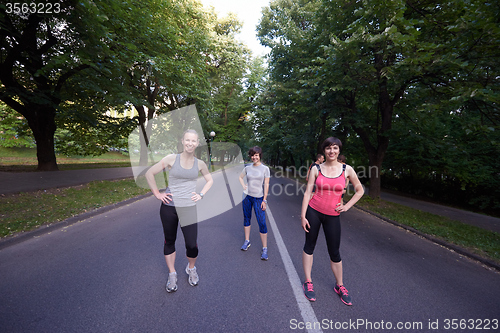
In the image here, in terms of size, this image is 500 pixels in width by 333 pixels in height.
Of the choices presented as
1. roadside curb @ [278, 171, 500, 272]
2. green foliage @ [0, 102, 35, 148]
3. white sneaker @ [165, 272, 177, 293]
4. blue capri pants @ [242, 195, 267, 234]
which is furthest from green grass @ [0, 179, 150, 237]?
green foliage @ [0, 102, 35, 148]

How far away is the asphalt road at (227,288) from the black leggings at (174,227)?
570mm

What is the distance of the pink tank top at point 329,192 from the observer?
267cm

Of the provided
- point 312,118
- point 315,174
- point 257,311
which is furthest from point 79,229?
point 312,118

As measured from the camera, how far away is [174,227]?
2719 millimetres

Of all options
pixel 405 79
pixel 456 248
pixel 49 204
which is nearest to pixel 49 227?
pixel 49 204

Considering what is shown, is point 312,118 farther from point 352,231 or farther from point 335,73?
point 352,231

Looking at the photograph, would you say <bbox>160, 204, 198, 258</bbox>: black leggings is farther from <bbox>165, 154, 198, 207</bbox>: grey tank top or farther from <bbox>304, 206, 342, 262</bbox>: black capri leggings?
<bbox>304, 206, 342, 262</bbox>: black capri leggings

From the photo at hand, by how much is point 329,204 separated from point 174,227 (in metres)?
2.07

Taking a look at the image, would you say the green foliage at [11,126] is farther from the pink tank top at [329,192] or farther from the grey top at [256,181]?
the pink tank top at [329,192]

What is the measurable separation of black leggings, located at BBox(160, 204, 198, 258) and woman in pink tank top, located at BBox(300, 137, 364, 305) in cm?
151

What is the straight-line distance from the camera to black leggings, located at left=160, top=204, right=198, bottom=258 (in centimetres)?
266

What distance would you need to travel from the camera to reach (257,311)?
243 centimetres

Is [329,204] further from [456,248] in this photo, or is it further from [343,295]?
[456,248]

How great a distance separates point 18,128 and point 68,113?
713 cm
